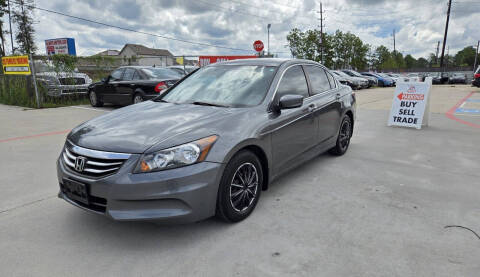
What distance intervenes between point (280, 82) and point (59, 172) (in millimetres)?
2442

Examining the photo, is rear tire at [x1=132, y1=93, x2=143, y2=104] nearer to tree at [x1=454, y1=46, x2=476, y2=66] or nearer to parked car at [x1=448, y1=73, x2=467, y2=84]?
parked car at [x1=448, y1=73, x2=467, y2=84]

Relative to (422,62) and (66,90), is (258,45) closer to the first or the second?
(66,90)

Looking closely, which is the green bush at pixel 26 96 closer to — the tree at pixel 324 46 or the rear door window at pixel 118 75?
the rear door window at pixel 118 75

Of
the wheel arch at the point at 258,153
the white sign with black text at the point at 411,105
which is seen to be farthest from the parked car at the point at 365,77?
the wheel arch at the point at 258,153

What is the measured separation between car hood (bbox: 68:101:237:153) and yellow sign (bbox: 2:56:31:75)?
1089 centimetres

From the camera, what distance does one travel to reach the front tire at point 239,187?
2852 millimetres

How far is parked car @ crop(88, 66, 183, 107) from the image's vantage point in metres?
10.4

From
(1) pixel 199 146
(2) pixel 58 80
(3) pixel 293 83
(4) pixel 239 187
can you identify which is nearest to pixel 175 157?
(1) pixel 199 146

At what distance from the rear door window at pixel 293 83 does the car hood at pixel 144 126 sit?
31.7 inches

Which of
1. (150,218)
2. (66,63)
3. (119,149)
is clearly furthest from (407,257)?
(66,63)

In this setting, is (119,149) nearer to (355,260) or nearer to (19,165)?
(355,260)

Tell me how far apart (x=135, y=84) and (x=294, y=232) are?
899 centimetres

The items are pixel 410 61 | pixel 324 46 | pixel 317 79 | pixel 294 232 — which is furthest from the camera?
pixel 410 61

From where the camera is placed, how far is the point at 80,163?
8.91 feet
